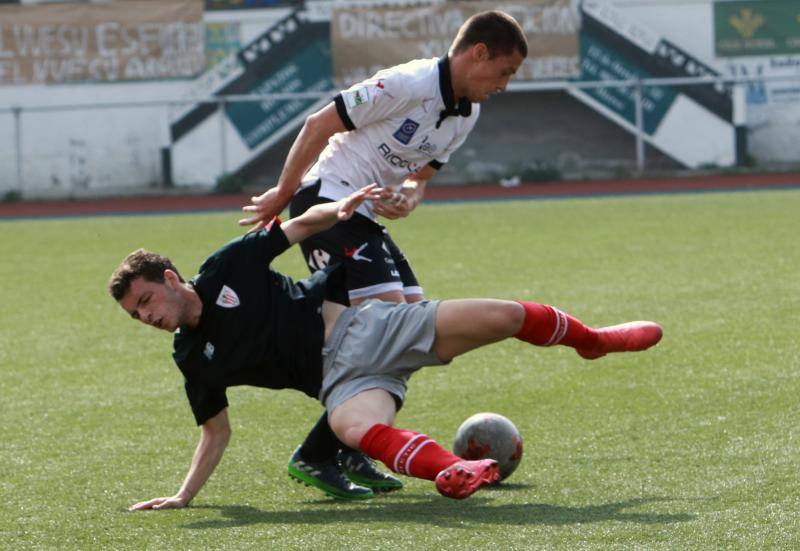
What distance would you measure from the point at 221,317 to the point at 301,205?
86 centimetres

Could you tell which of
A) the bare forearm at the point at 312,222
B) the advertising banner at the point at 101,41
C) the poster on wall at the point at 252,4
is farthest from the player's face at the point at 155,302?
the poster on wall at the point at 252,4

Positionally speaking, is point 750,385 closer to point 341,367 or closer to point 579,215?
point 341,367

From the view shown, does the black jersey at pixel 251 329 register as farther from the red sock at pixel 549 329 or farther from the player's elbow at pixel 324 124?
the red sock at pixel 549 329

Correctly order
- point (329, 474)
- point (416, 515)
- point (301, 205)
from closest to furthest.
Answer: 1. point (416, 515)
2. point (329, 474)
3. point (301, 205)

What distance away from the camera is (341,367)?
15.4 feet

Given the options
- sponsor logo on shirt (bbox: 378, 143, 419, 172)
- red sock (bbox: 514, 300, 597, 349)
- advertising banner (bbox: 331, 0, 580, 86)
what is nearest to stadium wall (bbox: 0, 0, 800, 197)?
advertising banner (bbox: 331, 0, 580, 86)

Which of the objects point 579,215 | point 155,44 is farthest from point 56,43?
point 579,215

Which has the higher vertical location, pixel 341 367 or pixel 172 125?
pixel 341 367

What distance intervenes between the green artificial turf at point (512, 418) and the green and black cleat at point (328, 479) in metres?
0.08

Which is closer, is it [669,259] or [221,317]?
[221,317]

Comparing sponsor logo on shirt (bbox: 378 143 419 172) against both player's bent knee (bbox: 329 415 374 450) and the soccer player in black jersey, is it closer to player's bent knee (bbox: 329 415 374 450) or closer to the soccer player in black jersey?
the soccer player in black jersey

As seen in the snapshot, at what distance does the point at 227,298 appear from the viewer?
188 inches

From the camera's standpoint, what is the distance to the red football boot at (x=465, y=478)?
388 centimetres

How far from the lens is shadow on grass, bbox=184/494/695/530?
4.31m
